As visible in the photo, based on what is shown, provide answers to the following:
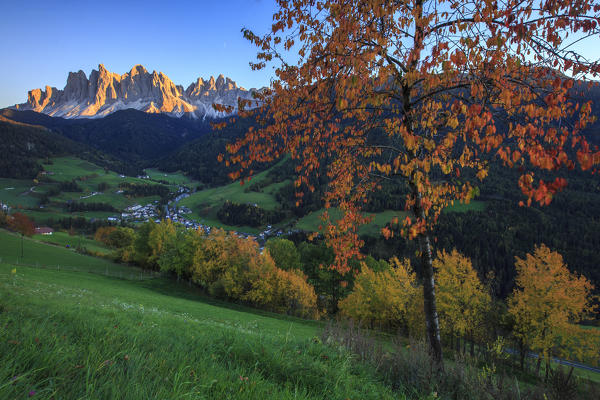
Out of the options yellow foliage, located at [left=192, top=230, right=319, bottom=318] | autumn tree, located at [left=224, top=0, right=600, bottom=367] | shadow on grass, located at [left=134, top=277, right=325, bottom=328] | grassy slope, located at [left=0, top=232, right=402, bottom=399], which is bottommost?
shadow on grass, located at [left=134, top=277, right=325, bottom=328]

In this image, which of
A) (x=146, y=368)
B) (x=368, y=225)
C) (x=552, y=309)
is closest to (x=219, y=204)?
(x=368, y=225)

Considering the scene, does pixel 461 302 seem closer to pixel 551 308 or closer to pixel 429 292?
pixel 551 308

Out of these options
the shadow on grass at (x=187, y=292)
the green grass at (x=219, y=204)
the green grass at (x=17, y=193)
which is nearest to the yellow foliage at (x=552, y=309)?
the shadow on grass at (x=187, y=292)

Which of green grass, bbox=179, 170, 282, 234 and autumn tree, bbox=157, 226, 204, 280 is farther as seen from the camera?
green grass, bbox=179, 170, 282, 234

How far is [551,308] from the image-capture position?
2852cm

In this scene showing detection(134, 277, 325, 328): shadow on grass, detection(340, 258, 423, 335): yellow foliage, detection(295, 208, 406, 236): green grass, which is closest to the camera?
detection(340, 258, 423, 335): yellow foliage

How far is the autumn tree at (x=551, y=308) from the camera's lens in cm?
2791

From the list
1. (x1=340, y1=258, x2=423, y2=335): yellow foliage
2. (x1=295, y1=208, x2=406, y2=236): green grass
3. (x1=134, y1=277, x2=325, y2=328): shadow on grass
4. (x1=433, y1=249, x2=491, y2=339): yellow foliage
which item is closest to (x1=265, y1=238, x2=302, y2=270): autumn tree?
(x1=134, y1=277, x2=325, y2=328): shadow on grass

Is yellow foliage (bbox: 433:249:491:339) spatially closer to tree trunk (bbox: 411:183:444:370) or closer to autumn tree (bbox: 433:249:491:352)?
autumn tree (bbox: 433:249:491:352)

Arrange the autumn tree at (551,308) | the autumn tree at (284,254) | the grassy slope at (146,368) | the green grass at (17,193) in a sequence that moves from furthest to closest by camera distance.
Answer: the green grass at (17,193)
the autumn tree at (284,254)
the autumn tree at (551,308)
the grassy slope at (146,368)

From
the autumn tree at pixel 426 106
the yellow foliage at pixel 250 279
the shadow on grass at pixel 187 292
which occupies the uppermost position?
the autumn tree at pixel 426 106

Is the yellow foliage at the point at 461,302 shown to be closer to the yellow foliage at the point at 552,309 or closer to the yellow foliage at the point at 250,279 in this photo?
the yellow foliage at the point at 552,309

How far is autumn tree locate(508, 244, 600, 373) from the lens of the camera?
27.9 m

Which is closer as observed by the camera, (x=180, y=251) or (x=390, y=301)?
(x=390, y=301)
